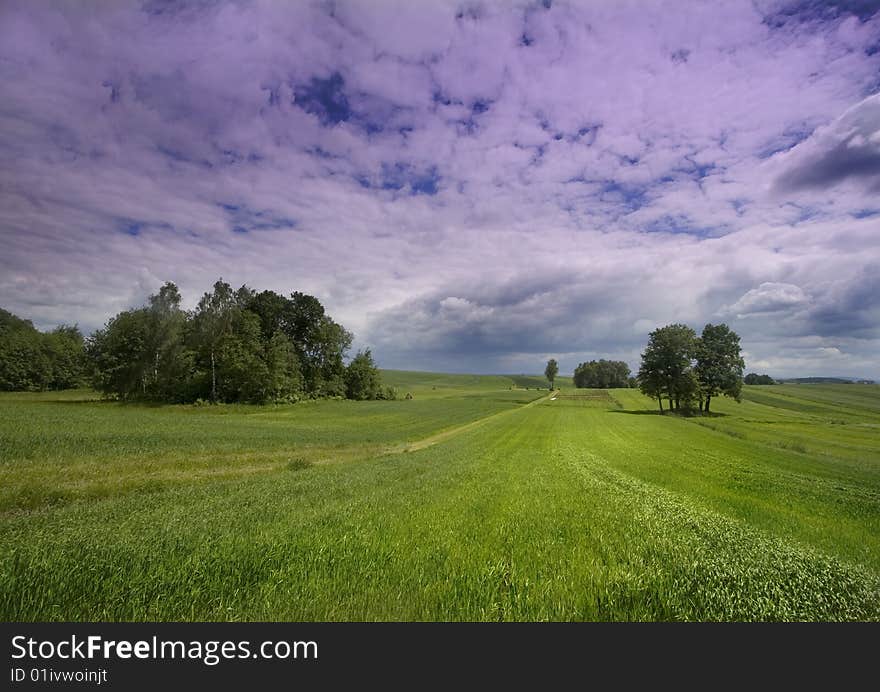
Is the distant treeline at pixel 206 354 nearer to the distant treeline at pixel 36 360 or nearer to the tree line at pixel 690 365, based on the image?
the distant treeline at pixel 36 360

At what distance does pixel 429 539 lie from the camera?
7.84 metres

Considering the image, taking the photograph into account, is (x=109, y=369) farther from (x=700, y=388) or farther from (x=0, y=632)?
(x=700, y=388)

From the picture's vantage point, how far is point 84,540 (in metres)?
7.23

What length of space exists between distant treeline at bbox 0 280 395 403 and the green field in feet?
147

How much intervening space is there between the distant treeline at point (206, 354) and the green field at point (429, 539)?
4466 cm

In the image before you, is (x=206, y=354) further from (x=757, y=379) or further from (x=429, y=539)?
(x=757, y=379)

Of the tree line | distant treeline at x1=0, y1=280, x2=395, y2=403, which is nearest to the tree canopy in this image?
the tree line

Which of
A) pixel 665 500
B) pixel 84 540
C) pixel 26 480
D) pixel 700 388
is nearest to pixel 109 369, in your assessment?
pixel 26 480

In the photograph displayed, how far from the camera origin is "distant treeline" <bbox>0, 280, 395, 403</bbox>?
5906 cm

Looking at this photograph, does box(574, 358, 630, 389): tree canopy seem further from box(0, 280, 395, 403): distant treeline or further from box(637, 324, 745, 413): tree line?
box(0, 280, 395, 403): distant treeline

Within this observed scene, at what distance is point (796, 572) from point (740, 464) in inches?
741

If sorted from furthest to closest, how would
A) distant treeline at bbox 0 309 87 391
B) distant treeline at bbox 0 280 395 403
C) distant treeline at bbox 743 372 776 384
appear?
distant treeline at bbox 743 372 776 384 < distant treeline at bbox 0 309 87 391 < distant treeline at bbox 0 280 395 403

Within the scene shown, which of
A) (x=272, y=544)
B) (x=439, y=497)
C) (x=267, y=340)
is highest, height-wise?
(x=267, y=340)

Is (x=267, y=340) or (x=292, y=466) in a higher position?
(x=267, y=340)
